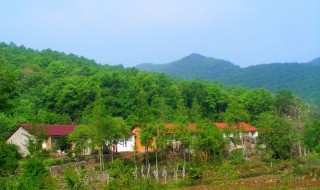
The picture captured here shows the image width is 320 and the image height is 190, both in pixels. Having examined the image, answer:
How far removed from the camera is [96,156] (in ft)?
128

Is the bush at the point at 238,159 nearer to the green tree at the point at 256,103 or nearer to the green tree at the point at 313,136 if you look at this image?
the green tree at the point at 313,136

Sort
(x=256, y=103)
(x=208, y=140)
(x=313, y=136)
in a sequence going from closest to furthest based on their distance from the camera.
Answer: (x=208, y=140) → (x=313, y=136) → (x=256, y=103)

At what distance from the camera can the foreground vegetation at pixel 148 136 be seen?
878 inches

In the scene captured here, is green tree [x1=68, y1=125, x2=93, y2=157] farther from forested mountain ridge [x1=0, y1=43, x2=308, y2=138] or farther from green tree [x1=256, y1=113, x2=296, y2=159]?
green tree [x1=256, y1=113, x2=296, y2=159]

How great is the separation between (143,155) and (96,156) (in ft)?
16.2

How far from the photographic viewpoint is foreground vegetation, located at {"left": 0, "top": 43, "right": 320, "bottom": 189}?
878 inches

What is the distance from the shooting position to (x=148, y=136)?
115 feet

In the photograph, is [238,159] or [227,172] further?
[238,159]

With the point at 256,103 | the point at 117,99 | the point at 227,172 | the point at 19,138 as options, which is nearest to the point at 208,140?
the point at 227,172

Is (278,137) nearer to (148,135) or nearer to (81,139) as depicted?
(148,135)

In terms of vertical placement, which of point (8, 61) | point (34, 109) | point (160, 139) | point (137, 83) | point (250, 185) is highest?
point (8, 61)

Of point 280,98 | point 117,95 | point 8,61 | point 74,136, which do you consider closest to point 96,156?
point 74,136

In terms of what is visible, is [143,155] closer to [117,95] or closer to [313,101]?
[117,95]

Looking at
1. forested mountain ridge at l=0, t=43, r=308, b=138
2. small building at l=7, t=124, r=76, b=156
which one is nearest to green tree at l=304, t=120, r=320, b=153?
forested mountain ridge at l=0, t=43, r=308, b=138
